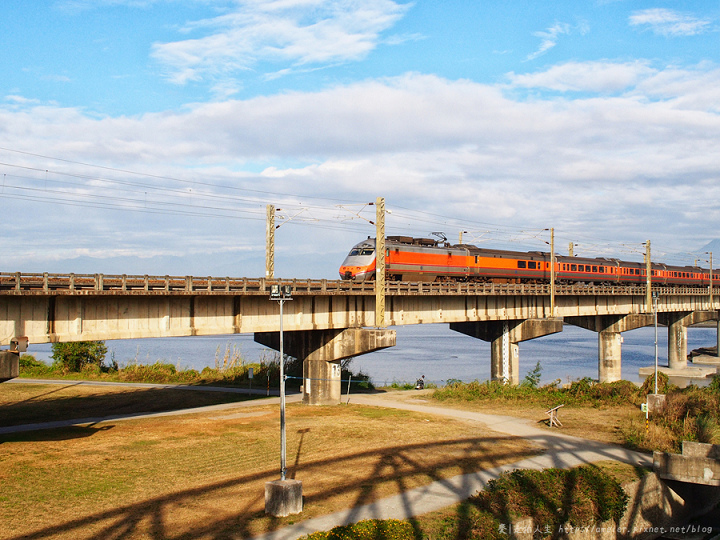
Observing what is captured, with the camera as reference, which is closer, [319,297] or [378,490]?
[378,490]

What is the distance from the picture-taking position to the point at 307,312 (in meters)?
37.3

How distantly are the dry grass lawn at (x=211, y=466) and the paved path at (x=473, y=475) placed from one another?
60 cm

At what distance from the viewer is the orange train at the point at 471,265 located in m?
46.5

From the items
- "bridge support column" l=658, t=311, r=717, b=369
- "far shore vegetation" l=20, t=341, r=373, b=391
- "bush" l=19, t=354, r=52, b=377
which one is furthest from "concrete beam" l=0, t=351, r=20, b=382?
"bridge support column" l=658, t=311, r=717, b=369

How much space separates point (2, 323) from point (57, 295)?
7.65ft

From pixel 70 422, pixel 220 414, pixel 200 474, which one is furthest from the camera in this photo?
pixel 220 414

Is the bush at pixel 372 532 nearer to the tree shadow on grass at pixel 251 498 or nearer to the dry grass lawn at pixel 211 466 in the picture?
the tree shadow on grass at pixel 251 498

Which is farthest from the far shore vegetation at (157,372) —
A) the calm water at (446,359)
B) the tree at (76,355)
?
the calm water at (446,359)

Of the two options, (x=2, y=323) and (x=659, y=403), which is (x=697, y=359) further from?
(x=2, y=323)

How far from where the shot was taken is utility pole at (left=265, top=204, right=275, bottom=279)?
35.2 meters

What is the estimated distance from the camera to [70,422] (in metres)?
32.8

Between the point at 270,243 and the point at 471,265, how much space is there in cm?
2380

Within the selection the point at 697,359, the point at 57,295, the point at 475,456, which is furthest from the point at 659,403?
the point at 697,359

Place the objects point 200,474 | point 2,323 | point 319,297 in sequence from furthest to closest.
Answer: point 319,297 < point 2,323 < point 200,474
